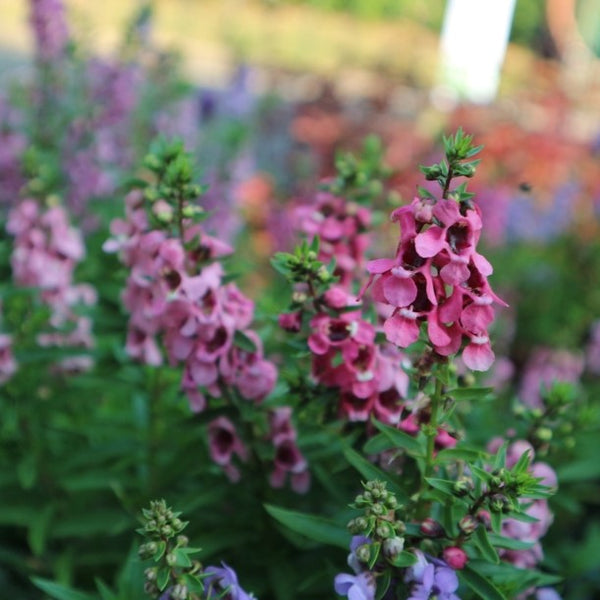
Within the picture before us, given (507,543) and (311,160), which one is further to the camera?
(311,160)

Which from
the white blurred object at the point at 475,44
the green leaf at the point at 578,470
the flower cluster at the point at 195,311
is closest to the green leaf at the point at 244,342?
the flower cluster at the point at 195,311

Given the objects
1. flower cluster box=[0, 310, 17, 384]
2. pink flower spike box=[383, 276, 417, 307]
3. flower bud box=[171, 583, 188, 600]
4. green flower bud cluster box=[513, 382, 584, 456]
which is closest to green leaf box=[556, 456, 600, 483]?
green flower bud cluster box=[513, 382, 584, 456]

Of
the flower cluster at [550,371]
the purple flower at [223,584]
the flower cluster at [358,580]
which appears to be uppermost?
the flower cluster at [358,580]

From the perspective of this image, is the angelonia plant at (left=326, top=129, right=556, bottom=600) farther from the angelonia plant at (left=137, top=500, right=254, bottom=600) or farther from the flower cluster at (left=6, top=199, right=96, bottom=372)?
the flower cluster at (left=6, top=199, right=96, bottom=372)

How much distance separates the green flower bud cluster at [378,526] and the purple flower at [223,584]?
17cm

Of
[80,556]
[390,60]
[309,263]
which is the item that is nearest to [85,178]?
[80,556]

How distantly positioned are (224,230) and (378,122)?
13.8 feet

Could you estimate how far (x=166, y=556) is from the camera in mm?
1115

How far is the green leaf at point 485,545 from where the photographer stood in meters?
1.20

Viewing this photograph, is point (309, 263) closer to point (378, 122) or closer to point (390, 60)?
point (378, 122)

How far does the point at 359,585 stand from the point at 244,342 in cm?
46

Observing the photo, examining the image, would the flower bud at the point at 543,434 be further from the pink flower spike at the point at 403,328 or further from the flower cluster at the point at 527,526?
the pink flower spike at the point at 403,328

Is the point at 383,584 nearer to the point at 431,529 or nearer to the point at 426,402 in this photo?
the point at 431,529

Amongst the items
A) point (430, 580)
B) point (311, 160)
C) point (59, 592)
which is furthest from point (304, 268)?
point (311, 160)
